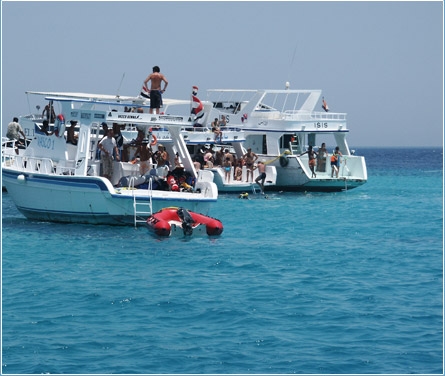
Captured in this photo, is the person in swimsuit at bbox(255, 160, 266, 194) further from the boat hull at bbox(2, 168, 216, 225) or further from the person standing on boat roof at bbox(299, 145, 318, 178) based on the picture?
the boat hull at bbox(2, 168, 216, 225)

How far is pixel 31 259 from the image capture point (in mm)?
19688

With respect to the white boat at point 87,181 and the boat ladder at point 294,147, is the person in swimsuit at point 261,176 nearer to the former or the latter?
the boat ladder at point 294,147

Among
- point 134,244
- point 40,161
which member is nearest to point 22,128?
point 40,161

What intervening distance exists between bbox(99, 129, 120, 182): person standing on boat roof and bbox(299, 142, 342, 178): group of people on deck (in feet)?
47.5

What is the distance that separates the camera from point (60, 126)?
25203 mm

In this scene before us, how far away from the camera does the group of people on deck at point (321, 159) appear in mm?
38344

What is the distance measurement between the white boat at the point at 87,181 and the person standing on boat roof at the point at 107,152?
1.16 feet

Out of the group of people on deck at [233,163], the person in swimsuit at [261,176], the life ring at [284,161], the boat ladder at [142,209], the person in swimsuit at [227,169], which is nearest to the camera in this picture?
the boat ladder at [142,209]

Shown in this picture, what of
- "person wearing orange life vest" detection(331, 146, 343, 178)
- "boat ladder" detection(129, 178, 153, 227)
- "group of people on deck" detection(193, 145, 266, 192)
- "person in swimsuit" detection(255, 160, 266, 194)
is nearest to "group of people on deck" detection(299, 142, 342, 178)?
"person wearing orange life vest" detection(331, 146, 343, 178)

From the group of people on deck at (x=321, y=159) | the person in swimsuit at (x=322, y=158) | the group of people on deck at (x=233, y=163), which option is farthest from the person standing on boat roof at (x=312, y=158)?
the group of people on deck at (x=233, y=163)

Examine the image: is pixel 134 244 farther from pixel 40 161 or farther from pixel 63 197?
pixel 40 161

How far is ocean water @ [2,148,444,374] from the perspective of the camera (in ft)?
40.9

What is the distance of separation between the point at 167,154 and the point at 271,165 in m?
12.0

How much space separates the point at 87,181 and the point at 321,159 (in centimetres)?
1703
